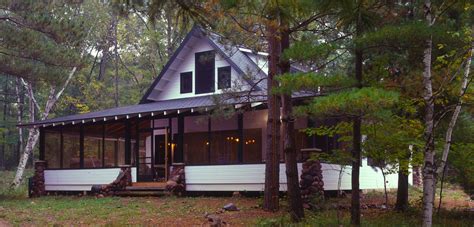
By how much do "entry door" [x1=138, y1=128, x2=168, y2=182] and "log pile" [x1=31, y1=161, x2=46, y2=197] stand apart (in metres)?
3.90

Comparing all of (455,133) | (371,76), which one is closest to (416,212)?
(455,133)

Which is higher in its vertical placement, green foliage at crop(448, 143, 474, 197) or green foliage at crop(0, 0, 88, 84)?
green foliage at crop(0, 0, 88, 84)

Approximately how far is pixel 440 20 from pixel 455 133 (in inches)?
87.0

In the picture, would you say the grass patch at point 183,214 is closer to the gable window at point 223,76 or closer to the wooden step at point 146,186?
the wooden step at point 146,186

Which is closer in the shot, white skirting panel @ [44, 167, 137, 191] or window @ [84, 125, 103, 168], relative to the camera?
white skirting panel @ [44, 167, 137, 191]

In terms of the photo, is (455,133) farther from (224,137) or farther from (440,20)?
(224,137)

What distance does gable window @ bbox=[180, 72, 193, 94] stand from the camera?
1983 cm

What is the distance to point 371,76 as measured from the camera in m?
8.49

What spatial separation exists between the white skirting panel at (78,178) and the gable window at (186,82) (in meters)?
3.73

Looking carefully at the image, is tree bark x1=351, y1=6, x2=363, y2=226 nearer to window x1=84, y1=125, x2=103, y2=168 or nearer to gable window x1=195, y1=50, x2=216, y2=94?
gable window x1=195, y1=50, x2=216, y2=94

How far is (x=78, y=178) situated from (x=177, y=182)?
511 centimetres

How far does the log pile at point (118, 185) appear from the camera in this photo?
57.3ft

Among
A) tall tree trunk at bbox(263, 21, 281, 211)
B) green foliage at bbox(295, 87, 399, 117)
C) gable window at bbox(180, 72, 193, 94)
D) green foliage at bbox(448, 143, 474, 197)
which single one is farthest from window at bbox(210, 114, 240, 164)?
green foliage at bbox(295, 87, 399, 117)

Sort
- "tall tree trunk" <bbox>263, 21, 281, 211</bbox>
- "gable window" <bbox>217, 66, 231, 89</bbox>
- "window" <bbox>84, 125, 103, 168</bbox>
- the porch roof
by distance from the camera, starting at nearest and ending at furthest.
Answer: "tall tree trunk" <bbox>263, 21, 281, 211</bbox>, the porch roof, "gable window" <bbox>217, 66, 231, 89</bbox>, "window" <bbox>84, 125, 103, 168</bbox>
